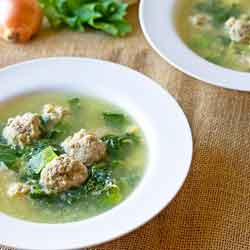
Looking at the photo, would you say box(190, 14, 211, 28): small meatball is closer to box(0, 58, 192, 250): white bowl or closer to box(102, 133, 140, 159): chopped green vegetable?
box(0, 58, 192, 250): white bowl

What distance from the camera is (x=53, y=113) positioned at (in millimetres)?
1900

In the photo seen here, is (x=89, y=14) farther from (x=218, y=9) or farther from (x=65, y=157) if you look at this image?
(x=65, y=157)

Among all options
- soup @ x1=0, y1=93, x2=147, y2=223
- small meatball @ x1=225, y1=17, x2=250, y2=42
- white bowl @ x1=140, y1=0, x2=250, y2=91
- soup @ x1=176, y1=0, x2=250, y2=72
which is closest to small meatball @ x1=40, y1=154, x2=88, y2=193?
soup @ x1=0, y1=93, x2=147, y2=223

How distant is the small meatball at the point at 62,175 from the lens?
166cm

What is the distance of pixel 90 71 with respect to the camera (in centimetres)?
202

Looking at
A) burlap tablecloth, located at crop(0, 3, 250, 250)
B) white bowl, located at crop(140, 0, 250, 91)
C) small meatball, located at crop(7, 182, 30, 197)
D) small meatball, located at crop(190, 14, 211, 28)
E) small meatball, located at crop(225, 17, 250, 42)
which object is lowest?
burlap tablecloth, located at crop(0, 3, 250, 250)

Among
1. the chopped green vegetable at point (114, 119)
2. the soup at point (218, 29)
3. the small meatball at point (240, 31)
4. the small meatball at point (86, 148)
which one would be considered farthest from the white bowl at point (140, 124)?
the small meatball at point (240, 31)

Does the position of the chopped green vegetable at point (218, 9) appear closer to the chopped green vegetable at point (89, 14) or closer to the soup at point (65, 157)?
the chopped green vegetable at point (89, 14)

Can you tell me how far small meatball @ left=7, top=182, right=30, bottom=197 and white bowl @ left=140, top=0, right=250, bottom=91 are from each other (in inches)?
27.3

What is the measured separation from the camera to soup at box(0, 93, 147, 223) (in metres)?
1.66

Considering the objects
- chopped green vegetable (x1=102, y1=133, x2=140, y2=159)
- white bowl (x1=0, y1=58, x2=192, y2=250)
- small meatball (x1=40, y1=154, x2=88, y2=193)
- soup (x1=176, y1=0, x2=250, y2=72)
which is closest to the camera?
white bowl (x1=0, y1=58, x2=192, y2=250)

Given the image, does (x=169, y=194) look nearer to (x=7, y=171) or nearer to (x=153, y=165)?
(x=153, y=165)

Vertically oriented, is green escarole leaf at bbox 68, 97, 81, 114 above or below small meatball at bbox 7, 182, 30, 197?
below

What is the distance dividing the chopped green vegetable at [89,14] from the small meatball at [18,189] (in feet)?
3.31
